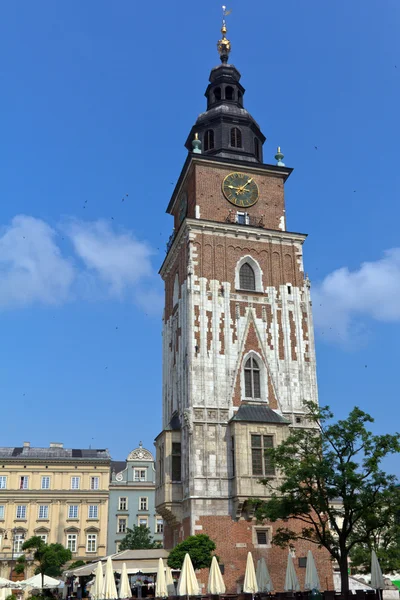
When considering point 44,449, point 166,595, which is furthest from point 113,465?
point 166,595

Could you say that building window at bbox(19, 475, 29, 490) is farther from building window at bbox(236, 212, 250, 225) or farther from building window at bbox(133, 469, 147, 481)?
building window at bbox(236, 212, 250, 225)

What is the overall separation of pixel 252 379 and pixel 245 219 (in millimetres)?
10545

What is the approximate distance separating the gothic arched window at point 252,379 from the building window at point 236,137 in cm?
1528

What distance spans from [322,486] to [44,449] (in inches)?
2277

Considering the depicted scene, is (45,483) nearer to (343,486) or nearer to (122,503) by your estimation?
(122,503)

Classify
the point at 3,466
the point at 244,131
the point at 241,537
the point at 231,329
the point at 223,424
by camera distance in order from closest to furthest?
the point at 241,537, the point at 223,424, the point at 231,329, the point at 244,131, the point at 3,466

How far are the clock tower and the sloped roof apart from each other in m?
0.07

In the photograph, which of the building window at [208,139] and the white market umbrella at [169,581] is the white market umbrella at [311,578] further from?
the building window at [208,139]

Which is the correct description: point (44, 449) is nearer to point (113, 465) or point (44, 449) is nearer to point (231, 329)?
point (113, 465)

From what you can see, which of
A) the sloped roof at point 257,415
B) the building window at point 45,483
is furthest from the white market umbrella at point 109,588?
the building window at point 45,483

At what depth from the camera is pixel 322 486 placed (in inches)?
1096

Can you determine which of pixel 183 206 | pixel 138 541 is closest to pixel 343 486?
pixel 183 206

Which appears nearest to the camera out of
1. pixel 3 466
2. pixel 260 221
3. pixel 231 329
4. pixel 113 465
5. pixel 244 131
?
pixel 231 329

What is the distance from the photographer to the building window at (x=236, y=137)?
145ft
